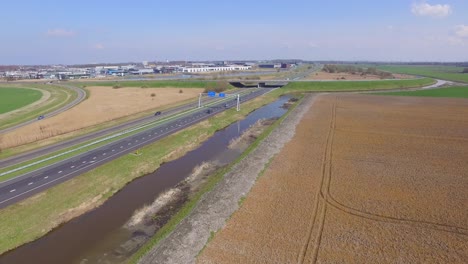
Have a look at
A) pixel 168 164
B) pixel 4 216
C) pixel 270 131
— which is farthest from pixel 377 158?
pixel 4 216

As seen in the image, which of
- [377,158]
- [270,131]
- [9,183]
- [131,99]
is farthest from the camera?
[131,99]

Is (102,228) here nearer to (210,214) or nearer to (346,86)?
(210,214)

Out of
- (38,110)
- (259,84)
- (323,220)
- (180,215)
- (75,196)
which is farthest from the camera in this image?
(259,84)

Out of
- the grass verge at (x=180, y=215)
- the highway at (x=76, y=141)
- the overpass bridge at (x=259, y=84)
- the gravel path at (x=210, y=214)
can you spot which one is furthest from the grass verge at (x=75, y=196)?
the overpass bridge at (x=259, y=84)

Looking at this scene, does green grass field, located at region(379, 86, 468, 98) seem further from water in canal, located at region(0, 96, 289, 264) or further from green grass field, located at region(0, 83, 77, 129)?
green grass field, located at region(0, 83, 77, 129)

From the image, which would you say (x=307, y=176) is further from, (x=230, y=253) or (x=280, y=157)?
(x=230, y=253)

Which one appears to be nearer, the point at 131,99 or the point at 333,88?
the point at 131,99

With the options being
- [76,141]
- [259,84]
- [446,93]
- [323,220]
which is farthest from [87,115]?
[446,93]

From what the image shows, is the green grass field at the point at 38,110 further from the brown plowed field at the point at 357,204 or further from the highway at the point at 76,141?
the brown plowed field at the point at 357,204

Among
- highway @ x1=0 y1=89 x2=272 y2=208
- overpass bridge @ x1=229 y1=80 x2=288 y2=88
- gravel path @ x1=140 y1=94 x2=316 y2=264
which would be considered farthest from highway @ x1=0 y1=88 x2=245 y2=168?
overpass bridge @ x1=229 y1=80 x2=288 y2=88
